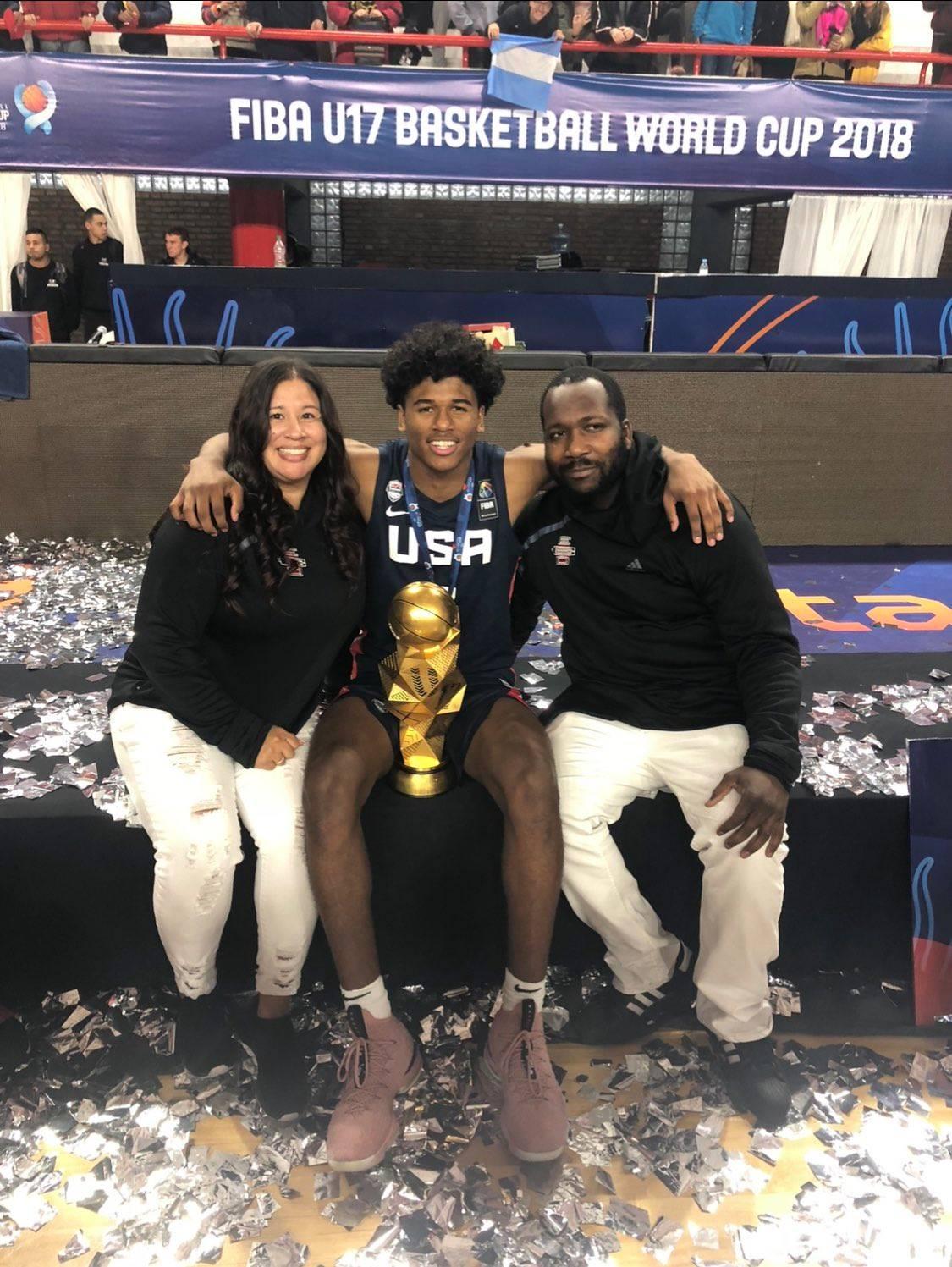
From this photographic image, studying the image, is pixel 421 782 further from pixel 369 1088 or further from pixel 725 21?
pixel 725 21

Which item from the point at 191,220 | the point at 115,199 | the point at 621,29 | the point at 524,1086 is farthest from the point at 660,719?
the point at 191,220

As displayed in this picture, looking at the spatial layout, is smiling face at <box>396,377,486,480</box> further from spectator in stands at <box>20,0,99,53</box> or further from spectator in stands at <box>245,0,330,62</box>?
spectator in stands at <box>20,0,99,53</box>

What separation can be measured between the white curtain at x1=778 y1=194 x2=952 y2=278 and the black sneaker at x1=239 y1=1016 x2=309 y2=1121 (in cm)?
957

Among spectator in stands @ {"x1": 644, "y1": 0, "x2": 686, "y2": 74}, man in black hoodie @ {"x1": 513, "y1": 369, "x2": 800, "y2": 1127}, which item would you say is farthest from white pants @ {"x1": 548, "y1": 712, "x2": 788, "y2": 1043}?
spectator in stands @ {"x1": 644, "y1": 0, "x2": 686, "y2": 74}

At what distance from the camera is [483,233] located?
1310 cm

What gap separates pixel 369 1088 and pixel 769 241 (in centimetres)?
1416

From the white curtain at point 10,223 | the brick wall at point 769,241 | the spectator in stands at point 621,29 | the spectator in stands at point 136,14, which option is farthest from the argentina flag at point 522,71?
the brick wall at point 769,241

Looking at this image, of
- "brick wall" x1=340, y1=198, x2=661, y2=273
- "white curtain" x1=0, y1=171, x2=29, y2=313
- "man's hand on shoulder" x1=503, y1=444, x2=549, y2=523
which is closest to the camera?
"man's hand on shoulder" x1=503, y1=444, x2=549, y2=523

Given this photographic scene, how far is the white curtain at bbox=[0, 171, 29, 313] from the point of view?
29.0ft

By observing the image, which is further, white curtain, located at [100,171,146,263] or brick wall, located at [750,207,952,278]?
brick wall, located at [750,207,952,278]

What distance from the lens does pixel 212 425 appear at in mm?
5113

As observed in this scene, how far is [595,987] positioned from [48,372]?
4430 millimetres

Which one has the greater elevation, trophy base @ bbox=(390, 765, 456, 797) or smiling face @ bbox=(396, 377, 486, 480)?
smiling face @ bbox=(396, 377, 486, 480)

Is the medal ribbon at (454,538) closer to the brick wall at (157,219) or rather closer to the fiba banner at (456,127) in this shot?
the fiba banner at (456,127)
